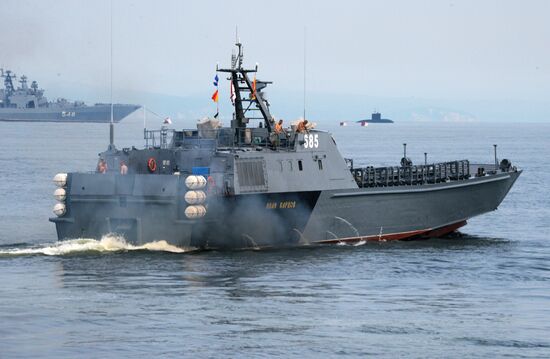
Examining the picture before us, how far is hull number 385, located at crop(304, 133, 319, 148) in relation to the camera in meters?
38.2

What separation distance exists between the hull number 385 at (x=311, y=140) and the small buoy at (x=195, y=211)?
18.6 ft

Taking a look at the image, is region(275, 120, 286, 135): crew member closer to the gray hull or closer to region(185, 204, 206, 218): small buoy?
the gray hull

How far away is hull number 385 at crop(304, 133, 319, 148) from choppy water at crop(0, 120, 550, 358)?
3.72 m

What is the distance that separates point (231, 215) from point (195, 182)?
211 centimetres

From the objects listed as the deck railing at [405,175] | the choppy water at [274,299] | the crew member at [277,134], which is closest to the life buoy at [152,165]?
the choppy water at [274,299]

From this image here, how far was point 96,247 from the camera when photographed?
116 feet

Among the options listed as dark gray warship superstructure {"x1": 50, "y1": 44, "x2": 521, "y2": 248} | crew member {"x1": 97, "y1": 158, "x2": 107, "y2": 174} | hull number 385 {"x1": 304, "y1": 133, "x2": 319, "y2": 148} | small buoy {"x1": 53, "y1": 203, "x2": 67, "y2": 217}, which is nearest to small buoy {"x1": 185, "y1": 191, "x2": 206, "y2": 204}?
dark gray warship superstructure {"x1": 50, "y1": 44, "x2": 521, "y2": 248}

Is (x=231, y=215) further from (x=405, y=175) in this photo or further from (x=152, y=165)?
(x=405, y=175)

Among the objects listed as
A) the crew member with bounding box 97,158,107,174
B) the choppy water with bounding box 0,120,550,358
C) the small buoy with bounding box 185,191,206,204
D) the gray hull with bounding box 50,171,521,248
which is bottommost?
the choppy water with bounding box 0,120,550,358

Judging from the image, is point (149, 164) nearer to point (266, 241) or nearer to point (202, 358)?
point (266, 241)

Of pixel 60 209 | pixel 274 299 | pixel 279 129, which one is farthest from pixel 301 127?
pixel 274 299

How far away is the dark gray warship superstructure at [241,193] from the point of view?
34.9 metres

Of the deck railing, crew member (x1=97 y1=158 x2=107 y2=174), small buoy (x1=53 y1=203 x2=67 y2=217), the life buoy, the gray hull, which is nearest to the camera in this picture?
the gray hull

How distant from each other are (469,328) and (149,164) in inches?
595
